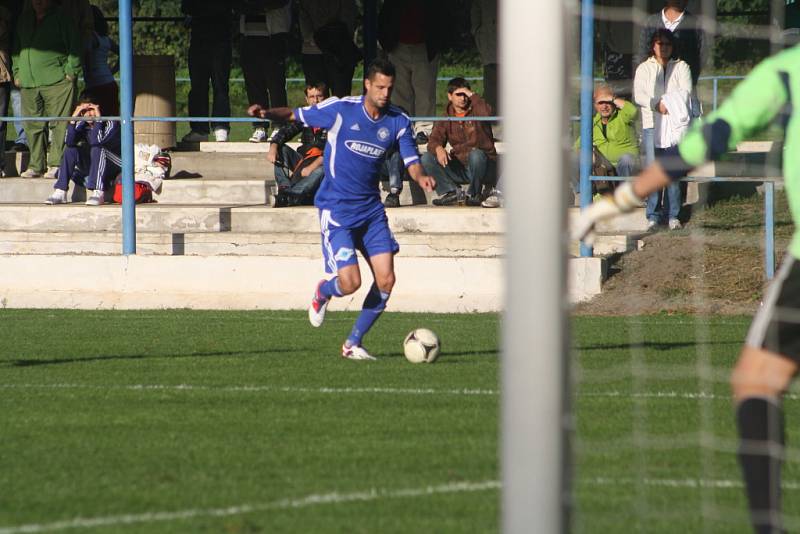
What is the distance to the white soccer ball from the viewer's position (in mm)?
9617

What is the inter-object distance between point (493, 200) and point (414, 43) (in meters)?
2.69

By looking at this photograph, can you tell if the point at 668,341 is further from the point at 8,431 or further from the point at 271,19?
the point at 271,19

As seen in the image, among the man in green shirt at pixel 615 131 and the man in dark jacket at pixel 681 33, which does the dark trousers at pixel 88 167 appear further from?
the man in dark jacket at pixel 681 33

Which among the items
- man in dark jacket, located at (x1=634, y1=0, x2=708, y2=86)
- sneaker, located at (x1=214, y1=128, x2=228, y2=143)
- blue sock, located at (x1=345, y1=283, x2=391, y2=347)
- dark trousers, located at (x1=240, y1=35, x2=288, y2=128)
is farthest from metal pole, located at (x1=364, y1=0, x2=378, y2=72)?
blue sock, located at (x1=345, y1=283, x2=391, y2=347)

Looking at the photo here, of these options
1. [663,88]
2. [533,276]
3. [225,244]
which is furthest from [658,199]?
[533,276]

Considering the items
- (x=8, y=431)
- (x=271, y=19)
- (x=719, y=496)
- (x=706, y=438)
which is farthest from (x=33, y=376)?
(x=271, y=19)

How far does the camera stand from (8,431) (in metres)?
7.08

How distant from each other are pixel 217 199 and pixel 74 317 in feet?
14.4

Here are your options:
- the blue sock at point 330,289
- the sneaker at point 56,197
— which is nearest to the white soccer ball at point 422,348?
the blue sock at point 330,289

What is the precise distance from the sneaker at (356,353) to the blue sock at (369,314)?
0.10ft

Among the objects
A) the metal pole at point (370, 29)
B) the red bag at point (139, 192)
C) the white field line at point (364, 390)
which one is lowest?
the white field line at point (364, 390)

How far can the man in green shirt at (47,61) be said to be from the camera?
16672mm

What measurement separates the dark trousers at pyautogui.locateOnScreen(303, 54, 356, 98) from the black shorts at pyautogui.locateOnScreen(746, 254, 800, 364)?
44.6 feet

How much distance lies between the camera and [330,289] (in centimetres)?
1031
